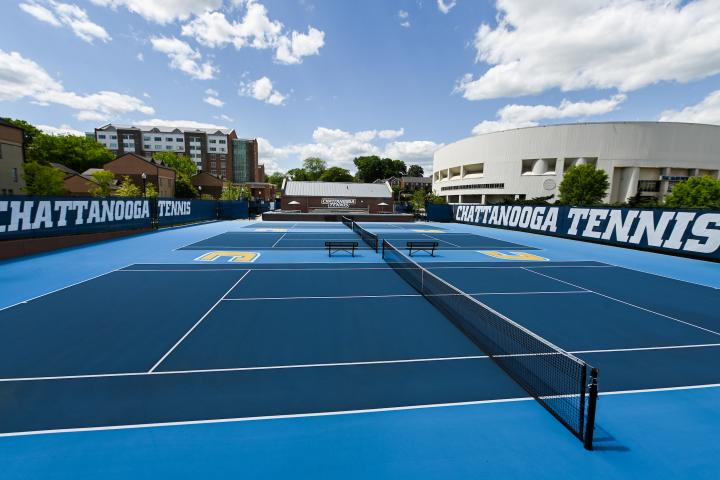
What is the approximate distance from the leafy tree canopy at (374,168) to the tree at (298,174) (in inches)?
1068

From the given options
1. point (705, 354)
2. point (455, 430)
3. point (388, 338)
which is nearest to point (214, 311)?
point (388, 338)

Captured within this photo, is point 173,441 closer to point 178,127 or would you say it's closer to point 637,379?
point 637,379

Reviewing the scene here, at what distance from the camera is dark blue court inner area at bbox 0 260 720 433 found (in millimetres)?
5215

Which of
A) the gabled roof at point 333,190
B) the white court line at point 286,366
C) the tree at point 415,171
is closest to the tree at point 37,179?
the gabled roof at point 333,190

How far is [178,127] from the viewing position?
124562 millimetres

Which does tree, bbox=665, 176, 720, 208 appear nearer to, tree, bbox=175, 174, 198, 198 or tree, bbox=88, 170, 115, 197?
tree, bbox=175, 174, 198, 198

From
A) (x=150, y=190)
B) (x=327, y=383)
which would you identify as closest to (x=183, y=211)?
(x=150, y=190)

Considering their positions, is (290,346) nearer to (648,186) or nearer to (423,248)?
(423,248)

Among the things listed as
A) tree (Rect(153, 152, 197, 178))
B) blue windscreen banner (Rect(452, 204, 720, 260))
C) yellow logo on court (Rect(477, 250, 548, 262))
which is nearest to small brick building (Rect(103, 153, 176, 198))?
tree (Rect(153, 152, 197, 178))

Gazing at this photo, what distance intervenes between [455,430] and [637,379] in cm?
410

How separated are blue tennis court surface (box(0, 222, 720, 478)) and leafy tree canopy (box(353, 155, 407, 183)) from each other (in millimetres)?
144587

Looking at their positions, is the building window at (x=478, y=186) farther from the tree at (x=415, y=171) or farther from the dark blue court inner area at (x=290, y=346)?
the tree at (x=415, y=171)

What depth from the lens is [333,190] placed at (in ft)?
195

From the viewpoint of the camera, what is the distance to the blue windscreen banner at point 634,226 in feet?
61.4
